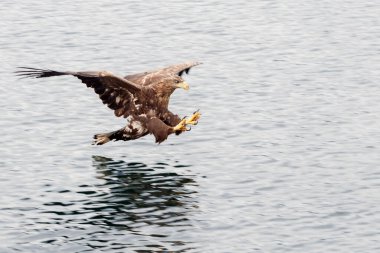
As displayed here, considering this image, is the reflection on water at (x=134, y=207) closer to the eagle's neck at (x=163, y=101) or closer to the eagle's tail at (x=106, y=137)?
the eagle's tail at (x=106, y=137)

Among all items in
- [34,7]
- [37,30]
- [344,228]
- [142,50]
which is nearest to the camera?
[344,228]

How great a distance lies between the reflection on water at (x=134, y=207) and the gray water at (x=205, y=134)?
0.15 feet

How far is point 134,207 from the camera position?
2647 centimetres

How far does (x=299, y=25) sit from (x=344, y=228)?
20366mm

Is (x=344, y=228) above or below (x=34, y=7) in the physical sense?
below

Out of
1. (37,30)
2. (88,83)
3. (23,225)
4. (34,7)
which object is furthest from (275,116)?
(34,7)

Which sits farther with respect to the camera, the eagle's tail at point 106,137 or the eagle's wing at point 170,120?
the eagle's tail at point 106,137

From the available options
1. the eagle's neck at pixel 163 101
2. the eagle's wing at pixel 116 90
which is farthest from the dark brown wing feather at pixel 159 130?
the eagle's wing at pixel 116 90

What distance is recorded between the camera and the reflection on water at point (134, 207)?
24266 millimetres

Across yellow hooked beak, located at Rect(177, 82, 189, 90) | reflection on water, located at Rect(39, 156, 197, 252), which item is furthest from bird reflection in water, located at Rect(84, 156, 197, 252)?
yellow hooked beak, located at Rect(177, 82, 189, 90)

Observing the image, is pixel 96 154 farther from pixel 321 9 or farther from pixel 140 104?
pixel 321 9

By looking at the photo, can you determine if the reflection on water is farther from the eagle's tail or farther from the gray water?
the eagle's tail

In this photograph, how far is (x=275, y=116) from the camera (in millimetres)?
33531

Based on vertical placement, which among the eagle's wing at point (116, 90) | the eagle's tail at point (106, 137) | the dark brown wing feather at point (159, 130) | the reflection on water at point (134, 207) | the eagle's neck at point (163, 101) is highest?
the eagle's wing at point (116, 90)
